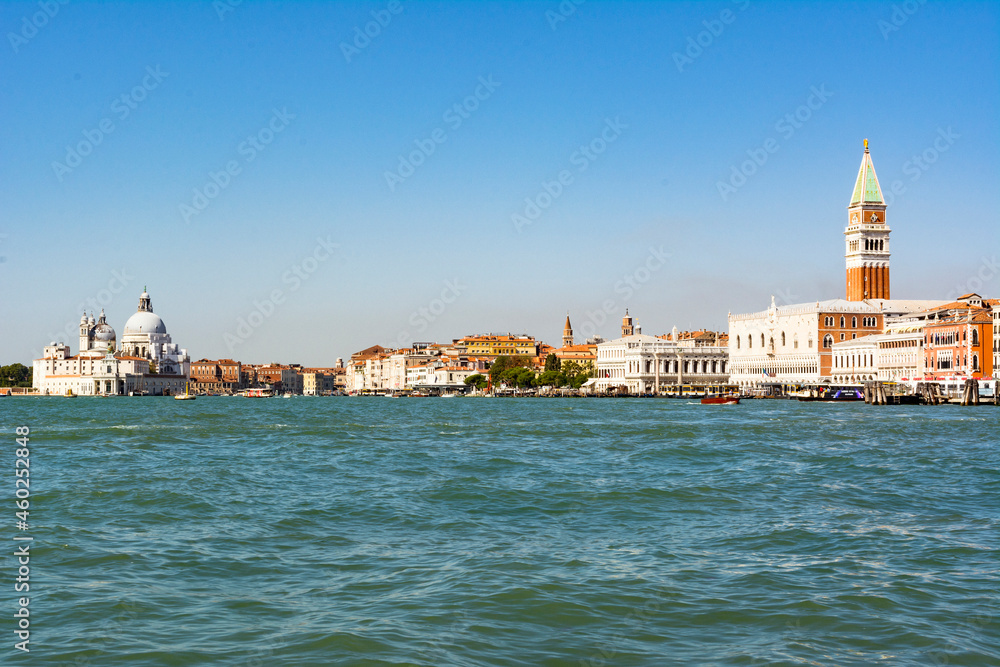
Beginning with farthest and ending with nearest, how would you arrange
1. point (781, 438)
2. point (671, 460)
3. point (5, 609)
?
point (781, 438), point (671, 460), point (5, 609)

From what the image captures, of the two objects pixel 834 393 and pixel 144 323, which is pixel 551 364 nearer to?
pixel 834 393

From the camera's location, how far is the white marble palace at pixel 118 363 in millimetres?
129000

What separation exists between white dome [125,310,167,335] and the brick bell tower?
→ 92.1 m

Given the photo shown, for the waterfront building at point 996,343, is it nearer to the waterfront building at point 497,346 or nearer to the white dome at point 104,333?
the waterfront building at point 497,346

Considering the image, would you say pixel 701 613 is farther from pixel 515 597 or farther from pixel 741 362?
pixel 741 362

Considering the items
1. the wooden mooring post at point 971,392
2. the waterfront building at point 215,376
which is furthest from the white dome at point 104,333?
the wooden mooring post at point 971,392

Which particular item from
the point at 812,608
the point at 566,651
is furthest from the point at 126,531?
the point at 812,608

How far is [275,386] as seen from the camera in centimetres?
16588

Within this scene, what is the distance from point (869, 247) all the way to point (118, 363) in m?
89.1

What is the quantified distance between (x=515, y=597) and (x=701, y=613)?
4.29 ft

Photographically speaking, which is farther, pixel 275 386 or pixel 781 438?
pixel 275 386

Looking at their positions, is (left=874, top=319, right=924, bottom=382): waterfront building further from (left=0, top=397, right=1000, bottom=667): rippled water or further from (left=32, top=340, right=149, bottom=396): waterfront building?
(left=32, top=340, right=149, bottom=396): waterfront building

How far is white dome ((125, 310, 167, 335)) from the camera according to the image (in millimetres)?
140125

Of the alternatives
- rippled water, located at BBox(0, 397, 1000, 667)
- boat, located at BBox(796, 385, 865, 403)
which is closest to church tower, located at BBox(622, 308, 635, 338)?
boat, located at BBox(796, 385, 865, 403)
